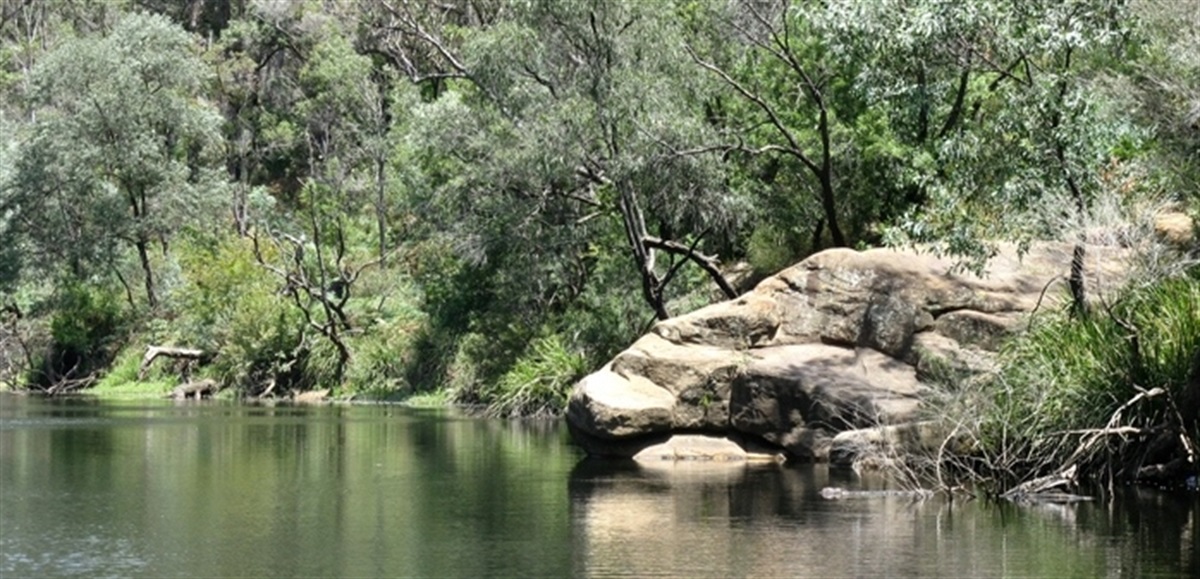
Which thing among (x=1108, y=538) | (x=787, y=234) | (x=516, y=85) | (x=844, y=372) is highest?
(x=516, y=85)

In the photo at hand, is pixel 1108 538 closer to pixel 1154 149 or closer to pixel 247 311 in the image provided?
pixel 1154 149

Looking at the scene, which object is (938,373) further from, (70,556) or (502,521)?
(70,556)

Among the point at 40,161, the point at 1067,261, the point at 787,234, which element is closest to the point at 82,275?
the point at 40,161

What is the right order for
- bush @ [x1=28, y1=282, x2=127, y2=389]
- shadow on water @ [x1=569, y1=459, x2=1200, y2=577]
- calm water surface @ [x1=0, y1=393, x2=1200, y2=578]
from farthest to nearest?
bush @ [x1=28, y1=282, x2=127, y2=389]
calm water surface @ [x1=0, y1=393, x2=1200, y2=578]
shadow on water @ [x1=569, y1=459, x2=1200, y2=577]

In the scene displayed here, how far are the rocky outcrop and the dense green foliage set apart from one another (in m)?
1.56

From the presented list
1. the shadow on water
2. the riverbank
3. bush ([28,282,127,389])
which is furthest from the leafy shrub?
the shadow on water

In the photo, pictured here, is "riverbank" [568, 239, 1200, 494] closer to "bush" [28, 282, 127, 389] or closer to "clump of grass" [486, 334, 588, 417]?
"clump of grass" [486, 334, 588, 417]

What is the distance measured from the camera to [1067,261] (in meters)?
30.7

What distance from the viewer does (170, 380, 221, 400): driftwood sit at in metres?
60.8

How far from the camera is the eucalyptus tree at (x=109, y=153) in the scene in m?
66.2

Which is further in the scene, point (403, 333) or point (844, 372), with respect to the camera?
point (403, 333)

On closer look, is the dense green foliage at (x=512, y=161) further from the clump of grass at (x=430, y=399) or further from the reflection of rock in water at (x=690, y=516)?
the reflection of rock in water at (x=690, y=516)

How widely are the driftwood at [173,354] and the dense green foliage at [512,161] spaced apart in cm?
51

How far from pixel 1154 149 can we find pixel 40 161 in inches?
1857
